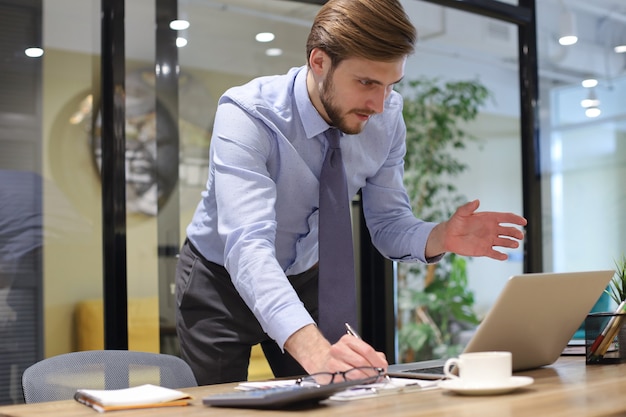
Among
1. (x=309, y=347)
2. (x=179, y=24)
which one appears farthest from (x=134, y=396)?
(x=179, y=24)

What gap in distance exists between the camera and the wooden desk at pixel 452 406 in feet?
4.35

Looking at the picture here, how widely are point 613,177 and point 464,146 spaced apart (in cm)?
86

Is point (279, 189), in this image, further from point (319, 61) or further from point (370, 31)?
point (370, 31)

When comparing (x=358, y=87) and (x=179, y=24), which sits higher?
(x=179, y=24)

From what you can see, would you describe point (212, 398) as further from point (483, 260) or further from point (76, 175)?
point (483, 260)

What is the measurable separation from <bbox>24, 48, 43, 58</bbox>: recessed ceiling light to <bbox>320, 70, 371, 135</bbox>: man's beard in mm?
1341

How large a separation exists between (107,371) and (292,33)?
7.09 feet

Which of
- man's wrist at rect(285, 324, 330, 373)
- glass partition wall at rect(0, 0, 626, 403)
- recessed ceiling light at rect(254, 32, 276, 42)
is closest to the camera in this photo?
man's wrist at rect(285, 324, 330, 373)

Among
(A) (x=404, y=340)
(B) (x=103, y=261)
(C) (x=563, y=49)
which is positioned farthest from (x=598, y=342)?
(C) (x=563, y=49)

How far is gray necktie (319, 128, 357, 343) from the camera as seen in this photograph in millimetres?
2121

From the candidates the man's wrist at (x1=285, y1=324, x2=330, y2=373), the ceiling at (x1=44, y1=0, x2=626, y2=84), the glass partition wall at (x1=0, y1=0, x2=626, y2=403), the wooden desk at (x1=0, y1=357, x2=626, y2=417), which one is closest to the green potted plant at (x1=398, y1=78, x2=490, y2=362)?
the ceiling at (x1=44, y1=0, x2=626, y2=84)

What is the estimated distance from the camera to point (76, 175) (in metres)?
3.16

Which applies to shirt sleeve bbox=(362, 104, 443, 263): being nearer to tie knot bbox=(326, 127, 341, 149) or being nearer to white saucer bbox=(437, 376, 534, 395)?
tie knot bbox=(326, 127, 341, 149)

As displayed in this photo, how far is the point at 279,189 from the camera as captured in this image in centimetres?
227
